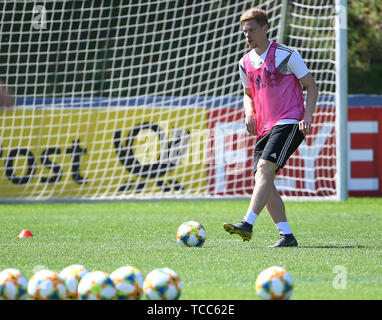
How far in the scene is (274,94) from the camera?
7.13 m

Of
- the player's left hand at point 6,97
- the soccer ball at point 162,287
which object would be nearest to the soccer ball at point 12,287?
the soccer ball at point 162,287

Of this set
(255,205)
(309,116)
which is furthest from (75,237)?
(309,116)

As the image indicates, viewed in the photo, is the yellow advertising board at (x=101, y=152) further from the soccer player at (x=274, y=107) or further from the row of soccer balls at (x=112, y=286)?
the row of soccer balls at (x=112, y=286)

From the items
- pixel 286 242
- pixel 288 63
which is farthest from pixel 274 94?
pixel 286 242

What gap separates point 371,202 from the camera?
12805 millimetres

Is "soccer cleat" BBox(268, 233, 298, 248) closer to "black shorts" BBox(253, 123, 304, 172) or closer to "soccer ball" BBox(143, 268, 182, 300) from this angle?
"black shorts" BBox(253, 123, 304, 172)

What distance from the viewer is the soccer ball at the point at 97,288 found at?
433cm

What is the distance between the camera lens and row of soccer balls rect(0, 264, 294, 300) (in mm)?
4355

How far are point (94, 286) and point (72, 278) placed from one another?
10.8 inches

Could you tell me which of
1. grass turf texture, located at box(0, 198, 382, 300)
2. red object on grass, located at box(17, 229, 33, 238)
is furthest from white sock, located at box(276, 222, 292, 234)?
red object on grass, located at box(17, 229, 33, 238)

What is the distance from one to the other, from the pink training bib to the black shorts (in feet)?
0.28

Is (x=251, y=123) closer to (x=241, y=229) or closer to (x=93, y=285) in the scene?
(x=241, y=229)

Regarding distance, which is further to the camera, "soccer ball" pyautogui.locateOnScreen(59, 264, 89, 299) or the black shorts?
the black shorts
